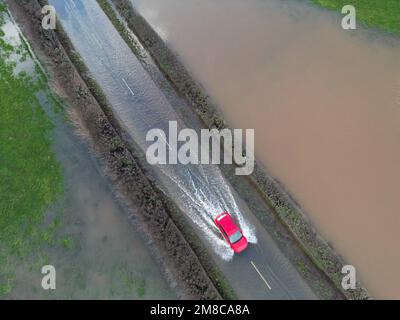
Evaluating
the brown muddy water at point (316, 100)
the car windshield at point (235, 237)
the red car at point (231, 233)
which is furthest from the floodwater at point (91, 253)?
the brown muddy water at point (316, 100)

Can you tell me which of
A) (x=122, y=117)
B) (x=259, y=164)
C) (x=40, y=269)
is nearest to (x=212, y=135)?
(x=259, y=164)

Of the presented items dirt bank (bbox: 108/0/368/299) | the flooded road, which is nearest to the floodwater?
the flooded road

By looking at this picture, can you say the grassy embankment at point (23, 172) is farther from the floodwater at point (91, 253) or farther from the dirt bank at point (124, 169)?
the dirt bank at point (124, 169)

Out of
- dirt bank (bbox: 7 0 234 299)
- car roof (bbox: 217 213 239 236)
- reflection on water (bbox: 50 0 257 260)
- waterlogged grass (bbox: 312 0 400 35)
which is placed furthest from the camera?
waterlogged grass (bbox: 312 0 400 35)

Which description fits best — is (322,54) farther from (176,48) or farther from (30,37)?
(30,37)

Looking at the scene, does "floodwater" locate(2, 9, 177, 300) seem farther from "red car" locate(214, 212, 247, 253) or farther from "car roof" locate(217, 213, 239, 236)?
"car roof" locate(217, 213, 239, 236)
